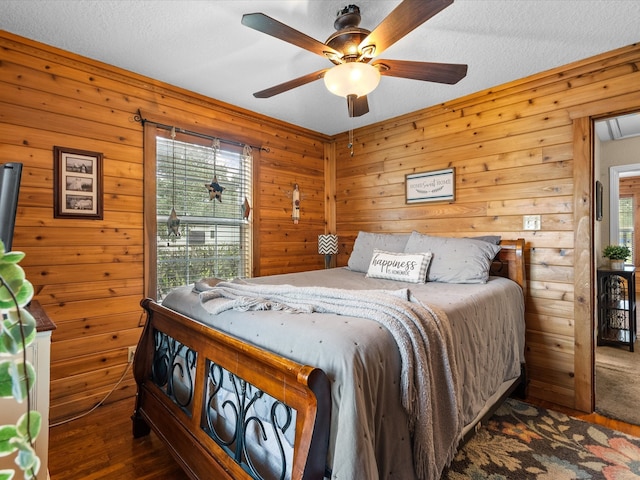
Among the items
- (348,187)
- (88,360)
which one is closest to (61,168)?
(88,360)

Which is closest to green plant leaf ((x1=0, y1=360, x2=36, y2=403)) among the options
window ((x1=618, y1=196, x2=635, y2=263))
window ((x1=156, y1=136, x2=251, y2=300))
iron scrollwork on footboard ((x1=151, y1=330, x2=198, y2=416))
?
iron scrollwork on footboard ((x1=151, y1=330, x2=198, y2=416))

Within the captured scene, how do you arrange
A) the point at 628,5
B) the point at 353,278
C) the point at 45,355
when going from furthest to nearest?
the point at 353,278
the point at 628,5
the point at 45,355

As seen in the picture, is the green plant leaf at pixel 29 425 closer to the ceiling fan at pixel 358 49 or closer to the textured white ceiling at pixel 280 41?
the ceiling fan at pixel 358 49

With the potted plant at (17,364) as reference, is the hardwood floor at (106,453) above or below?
below

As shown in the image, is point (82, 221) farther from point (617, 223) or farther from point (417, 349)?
point (617, 223)

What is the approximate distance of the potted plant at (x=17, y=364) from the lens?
0.39 metres

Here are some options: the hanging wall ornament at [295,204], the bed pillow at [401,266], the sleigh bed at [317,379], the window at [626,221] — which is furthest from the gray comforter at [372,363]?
the window at [626,221]

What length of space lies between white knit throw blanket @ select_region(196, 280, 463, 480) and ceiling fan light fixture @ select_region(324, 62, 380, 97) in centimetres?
101

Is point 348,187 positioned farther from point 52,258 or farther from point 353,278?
point 52,258

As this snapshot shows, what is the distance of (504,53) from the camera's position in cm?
225

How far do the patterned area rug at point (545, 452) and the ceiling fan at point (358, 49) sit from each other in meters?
2.00

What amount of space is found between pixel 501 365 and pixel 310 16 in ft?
7.58

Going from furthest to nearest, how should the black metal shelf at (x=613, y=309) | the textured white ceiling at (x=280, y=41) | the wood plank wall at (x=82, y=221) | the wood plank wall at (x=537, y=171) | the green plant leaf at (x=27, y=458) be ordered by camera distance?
the black metal shelf at (x=613, y=309) → the wood plank wall at (x=537, y=171) → the wood plank wall at (x=82, y=221) → the textured white ceiling at (x=280, y=41) → the green plant leaf at (x=27, y=458)

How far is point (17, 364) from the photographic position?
16.1 inches
